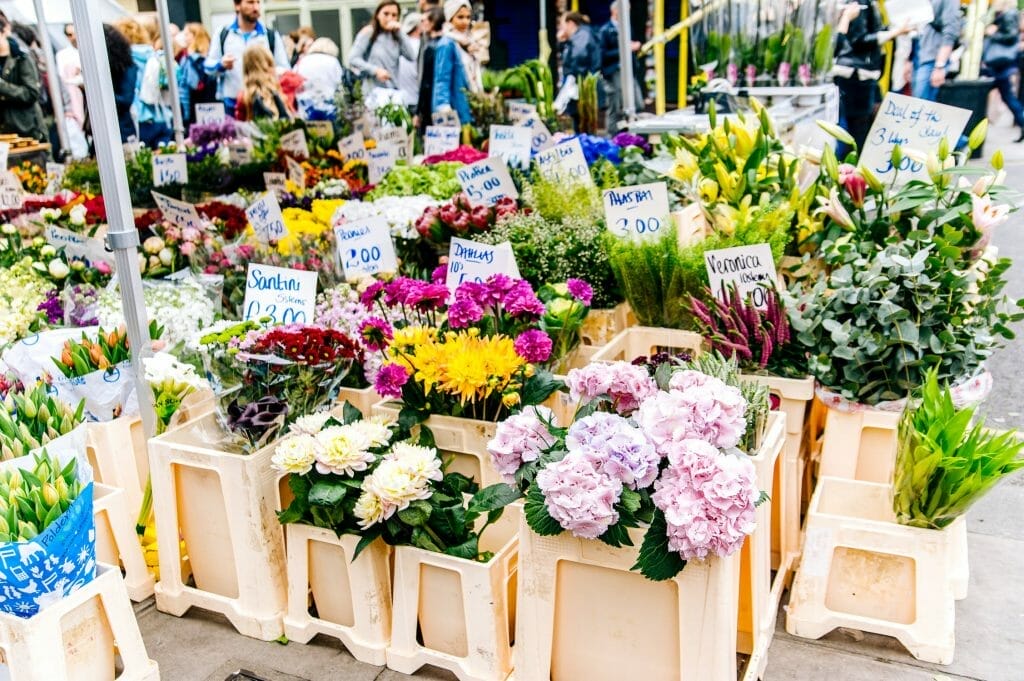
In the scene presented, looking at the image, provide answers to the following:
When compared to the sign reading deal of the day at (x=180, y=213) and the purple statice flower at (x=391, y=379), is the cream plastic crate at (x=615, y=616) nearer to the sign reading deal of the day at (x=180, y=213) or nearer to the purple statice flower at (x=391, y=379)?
the purple statice flower at (x=391, y=379)

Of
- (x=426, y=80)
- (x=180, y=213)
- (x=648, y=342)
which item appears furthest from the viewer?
(x=426, y=80)

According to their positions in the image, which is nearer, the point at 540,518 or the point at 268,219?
the point at 540,518

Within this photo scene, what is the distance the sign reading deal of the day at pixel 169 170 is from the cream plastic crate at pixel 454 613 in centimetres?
323

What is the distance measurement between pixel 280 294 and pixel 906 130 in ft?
7.71

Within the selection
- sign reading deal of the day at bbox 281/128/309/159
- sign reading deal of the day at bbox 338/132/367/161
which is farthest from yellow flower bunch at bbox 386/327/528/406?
sign reading deal of the day at bbox 281/128/309/159

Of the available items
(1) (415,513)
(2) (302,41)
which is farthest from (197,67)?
(1) (415,513)

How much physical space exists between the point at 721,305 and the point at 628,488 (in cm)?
102

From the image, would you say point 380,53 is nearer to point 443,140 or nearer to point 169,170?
point 443,140

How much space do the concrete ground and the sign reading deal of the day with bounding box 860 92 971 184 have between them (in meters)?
1.38

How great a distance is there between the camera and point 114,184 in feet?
8.70

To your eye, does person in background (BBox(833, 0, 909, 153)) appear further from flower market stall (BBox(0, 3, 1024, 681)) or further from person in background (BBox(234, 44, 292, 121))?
person in background (BBox(234, 44, 292, 121))

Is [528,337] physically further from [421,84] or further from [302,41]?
[302,41]

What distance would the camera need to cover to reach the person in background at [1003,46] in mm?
9977

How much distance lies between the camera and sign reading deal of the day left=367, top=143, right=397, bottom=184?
486 cm
